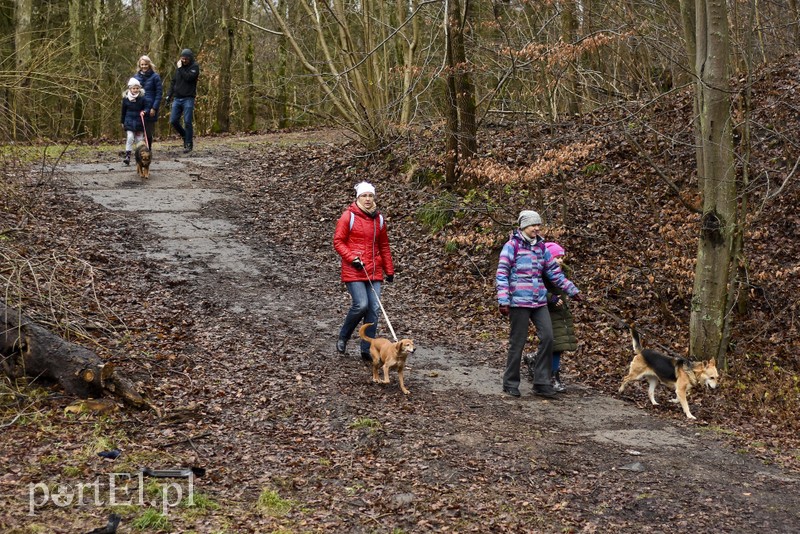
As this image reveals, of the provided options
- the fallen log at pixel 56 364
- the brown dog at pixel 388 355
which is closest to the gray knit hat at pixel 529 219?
the brown dog at pixel 388 355

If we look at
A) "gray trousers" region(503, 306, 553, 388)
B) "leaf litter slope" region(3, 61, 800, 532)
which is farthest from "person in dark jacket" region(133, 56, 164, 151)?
"gray trousers" region(503, 306, 553, 388)

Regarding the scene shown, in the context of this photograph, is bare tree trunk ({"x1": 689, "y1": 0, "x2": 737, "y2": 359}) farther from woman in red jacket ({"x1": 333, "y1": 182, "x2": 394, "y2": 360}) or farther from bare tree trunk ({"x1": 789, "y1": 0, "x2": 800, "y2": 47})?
bare tree trunk ({"x1": 789, "y1": 0, "x2": 800, "y2": 47})

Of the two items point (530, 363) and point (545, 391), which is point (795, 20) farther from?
point (545, 391)

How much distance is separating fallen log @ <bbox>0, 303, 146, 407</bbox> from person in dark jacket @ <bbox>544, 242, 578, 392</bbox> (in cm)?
440

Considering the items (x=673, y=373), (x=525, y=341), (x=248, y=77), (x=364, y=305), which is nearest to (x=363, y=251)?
(x=364, y=305)

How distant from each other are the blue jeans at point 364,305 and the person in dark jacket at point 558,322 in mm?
1953

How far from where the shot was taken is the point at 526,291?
8414 mm

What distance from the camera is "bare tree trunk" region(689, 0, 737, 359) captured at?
29.4ft

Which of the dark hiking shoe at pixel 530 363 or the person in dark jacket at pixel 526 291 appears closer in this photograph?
the person in dark jacket at pixel 526 291

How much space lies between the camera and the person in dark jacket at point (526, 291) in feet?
27.6

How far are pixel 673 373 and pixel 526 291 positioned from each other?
5.85 feet

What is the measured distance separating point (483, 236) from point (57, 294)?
6.40 meters

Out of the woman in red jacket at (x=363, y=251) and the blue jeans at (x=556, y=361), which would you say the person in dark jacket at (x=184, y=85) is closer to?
the woman in red jacket at (x=363, y=251)

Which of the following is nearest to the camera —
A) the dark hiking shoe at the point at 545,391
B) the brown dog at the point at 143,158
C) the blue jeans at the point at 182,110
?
the dark hiking shoe at the point at 545,391
